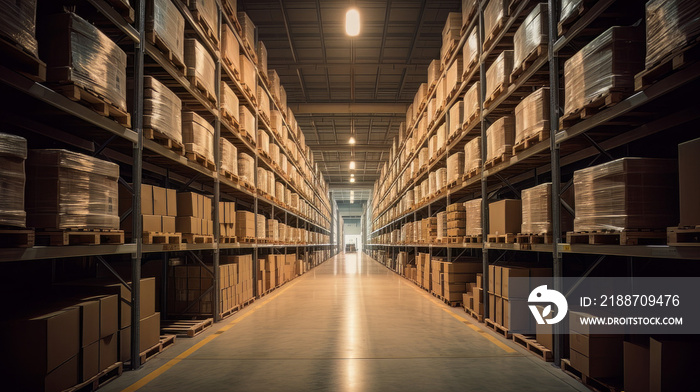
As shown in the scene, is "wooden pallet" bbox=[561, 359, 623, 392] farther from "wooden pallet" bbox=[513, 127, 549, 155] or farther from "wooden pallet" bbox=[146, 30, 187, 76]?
"wooden pallet" bbox=[146, 30, 187, 76]

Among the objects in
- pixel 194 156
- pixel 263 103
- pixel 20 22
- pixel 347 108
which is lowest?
pixel 194 156

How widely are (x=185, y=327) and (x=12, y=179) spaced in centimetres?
404

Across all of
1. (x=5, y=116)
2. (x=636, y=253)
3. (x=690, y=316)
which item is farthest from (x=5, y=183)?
(x=690, y=316)

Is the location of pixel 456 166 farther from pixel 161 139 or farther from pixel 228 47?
pixel 161 139

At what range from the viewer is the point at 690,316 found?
4.20 metres

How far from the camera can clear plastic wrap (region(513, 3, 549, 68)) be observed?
527 centimetres

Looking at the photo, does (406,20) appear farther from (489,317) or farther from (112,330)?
(112,330)

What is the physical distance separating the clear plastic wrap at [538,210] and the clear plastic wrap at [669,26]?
6.61 ft

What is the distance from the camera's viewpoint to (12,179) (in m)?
3.13

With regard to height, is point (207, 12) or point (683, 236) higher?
point (207, 12)

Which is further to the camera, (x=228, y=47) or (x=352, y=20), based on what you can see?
(x=352, y=20)

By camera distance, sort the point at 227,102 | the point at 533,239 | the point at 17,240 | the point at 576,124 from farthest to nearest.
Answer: the point at 227,102 → the point at 533,239 → the point at 576,124 → the point at 17,240

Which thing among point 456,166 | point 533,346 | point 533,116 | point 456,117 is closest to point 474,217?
point 456,166

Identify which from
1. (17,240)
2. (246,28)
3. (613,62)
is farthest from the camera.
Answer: (246,28)
